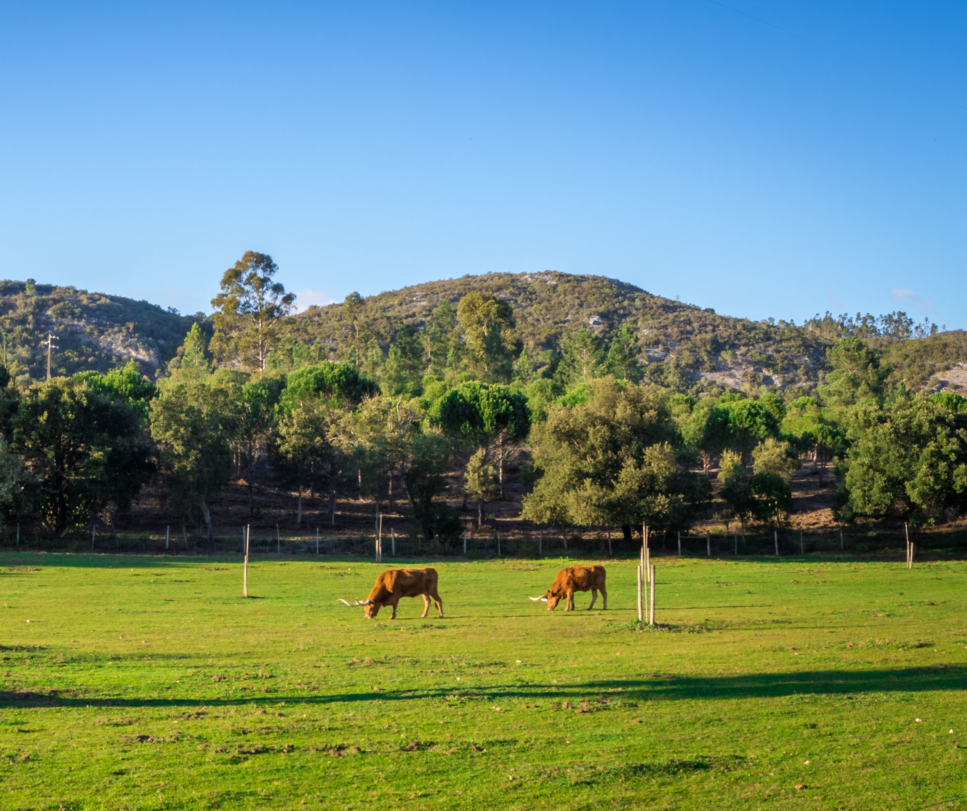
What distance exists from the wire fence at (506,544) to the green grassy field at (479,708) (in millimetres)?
31560

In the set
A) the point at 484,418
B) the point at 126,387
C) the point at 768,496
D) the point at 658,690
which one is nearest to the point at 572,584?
the point at 658,690

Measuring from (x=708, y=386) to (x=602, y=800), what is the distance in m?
170

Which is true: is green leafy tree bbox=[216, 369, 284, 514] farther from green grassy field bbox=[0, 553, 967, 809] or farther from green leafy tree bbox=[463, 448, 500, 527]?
green grassy field bbox=[0, 553, 967, 809]

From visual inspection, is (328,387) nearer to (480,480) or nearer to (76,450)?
(480,480)

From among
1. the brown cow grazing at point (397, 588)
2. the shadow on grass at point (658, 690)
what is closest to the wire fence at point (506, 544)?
the brown cow grazing at point (397, 588)

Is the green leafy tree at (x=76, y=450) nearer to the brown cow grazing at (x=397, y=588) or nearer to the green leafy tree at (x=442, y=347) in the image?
the brown cow grazing at (x=397, y=588)

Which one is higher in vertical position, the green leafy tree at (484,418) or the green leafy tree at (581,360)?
the green leafy tree at (581,360)

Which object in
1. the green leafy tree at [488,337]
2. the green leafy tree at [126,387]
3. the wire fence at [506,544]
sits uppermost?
the green leafy tree at [488,337]

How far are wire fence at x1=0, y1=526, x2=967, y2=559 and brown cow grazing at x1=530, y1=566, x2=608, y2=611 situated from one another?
97.7 feet

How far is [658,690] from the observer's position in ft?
51.9

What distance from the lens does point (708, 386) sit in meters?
174

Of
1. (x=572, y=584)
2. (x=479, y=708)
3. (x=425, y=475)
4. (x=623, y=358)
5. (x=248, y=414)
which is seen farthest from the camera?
(x=623, y=358)

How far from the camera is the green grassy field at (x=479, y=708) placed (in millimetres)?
10203

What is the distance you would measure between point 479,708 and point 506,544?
51819mm
